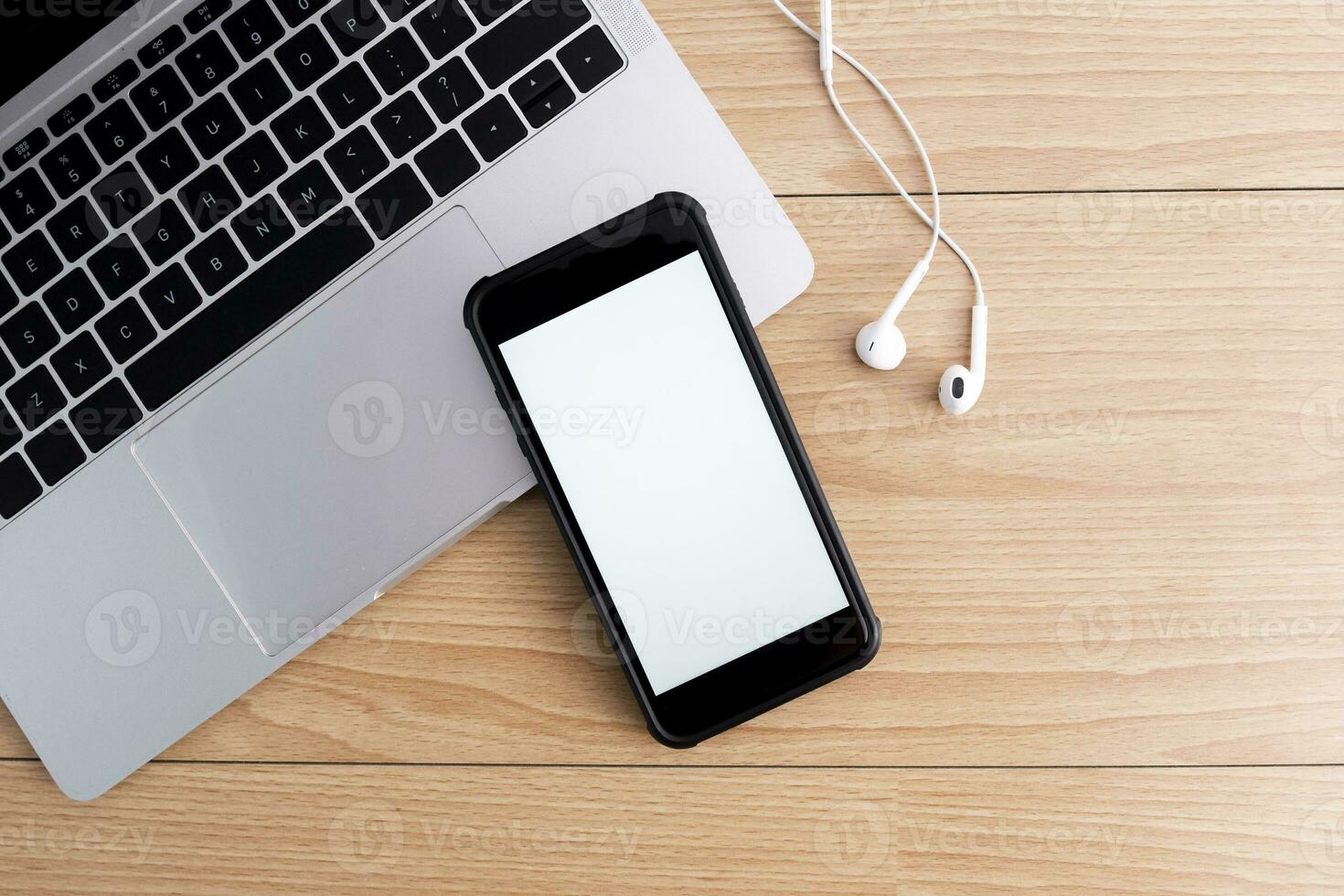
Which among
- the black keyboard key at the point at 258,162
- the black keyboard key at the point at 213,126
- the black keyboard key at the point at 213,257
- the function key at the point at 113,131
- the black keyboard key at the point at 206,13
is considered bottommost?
the black keyboard key at the point at 213,257

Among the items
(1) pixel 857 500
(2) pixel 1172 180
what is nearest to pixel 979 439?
(1) pixel 857 500

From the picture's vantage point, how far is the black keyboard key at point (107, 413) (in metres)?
0.44

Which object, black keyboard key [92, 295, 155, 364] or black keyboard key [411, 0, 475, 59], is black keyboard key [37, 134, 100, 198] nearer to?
black keyboard key [92, 295, 155, 364]

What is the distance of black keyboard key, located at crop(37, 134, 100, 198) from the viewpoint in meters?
0.44

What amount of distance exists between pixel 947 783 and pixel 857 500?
0.50 feet

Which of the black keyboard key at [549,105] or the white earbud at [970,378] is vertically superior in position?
the black keyboard key at [549,105]

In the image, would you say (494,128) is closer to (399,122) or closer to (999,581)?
(399,122)

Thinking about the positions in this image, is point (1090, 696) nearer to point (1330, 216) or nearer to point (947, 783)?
point (947, 783)

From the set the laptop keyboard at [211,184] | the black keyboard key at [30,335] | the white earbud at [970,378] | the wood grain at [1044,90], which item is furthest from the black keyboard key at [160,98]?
the white earbud at [970,378]

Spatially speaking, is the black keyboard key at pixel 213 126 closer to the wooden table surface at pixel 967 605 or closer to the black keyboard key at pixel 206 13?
the black keyboard key at pixel 206 13

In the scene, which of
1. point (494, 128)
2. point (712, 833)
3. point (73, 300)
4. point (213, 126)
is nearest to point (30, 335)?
point (73, 300)

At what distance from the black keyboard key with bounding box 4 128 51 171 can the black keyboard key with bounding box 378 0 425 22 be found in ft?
0.55

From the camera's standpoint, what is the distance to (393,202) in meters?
0.44

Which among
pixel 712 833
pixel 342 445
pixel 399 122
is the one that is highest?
pixel 399 122
